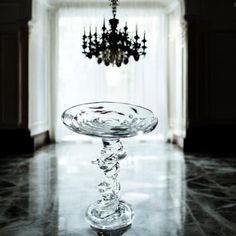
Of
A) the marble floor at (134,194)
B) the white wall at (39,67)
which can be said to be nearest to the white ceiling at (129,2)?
the white wall at (39,67)

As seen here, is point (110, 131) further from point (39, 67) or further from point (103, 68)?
point (103, 68)

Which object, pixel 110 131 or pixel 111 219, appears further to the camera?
pixel 111 219

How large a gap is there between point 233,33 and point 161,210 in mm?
5104

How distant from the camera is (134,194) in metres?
3.73

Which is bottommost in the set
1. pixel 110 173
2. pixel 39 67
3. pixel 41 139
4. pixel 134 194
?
pixel 134 194

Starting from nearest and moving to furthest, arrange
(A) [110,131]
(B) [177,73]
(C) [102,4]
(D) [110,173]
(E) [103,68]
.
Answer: (A) [110,131], (D) [110,173], (B) [177,73], (C) [102,4], (E) [103,68]

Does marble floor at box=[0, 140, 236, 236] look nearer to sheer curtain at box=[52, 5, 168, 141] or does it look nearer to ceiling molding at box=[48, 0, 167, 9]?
sheer curtain at box=[52, 5, 168, 141]

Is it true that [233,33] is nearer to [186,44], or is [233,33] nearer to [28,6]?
[186,44]

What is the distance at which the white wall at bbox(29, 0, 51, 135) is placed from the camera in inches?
284

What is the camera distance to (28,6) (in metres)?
6.85


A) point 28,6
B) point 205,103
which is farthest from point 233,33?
point 28,6

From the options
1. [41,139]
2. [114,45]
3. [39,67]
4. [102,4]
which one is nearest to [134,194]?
[114,45]

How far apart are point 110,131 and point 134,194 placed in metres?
1.75

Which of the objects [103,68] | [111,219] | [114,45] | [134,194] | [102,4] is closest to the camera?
[111,219]
